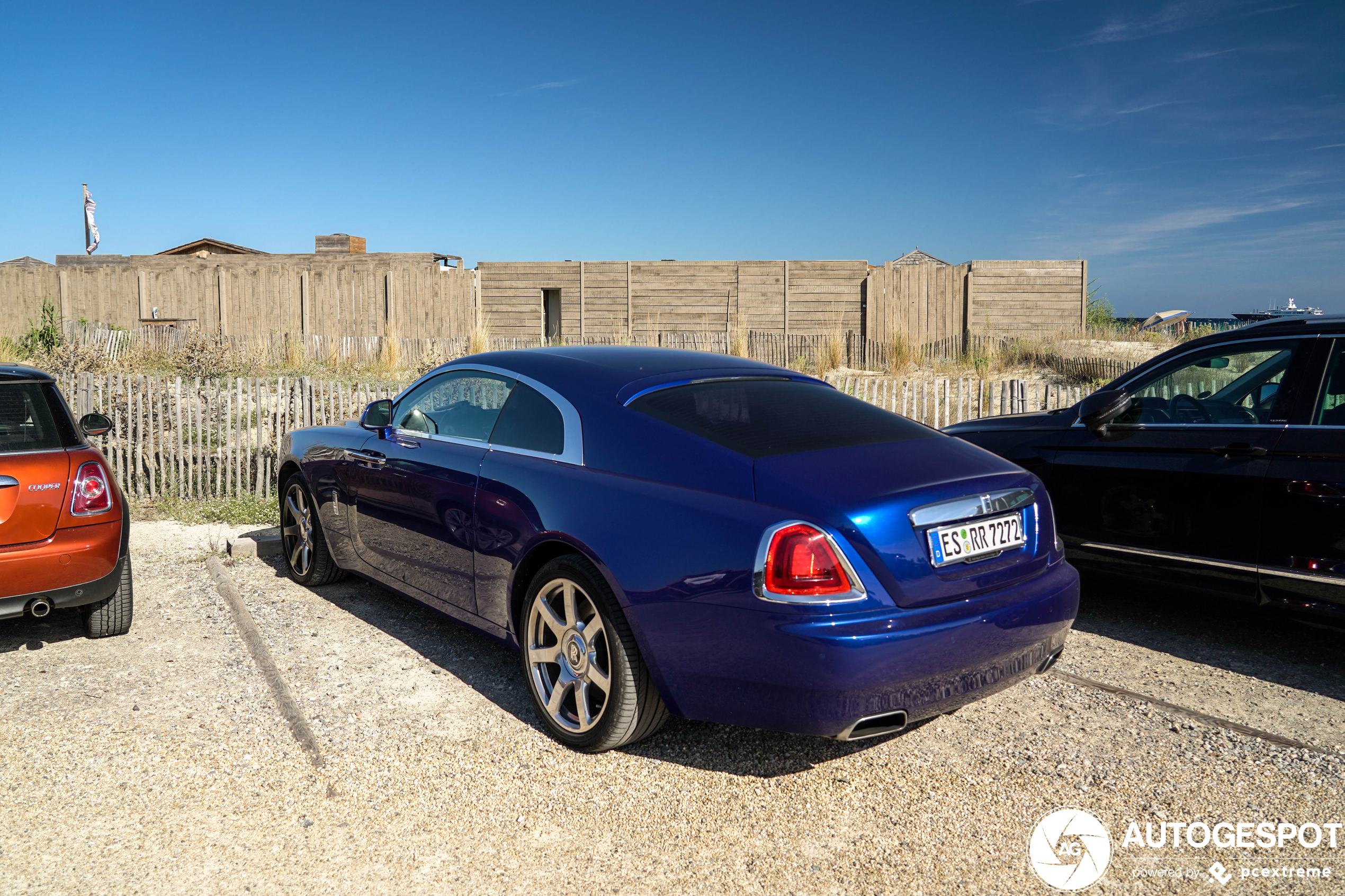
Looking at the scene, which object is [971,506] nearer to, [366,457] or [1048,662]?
[1048,662]

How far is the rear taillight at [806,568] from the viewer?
9.12ft

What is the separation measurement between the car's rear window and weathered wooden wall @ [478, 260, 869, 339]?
66.7 ft

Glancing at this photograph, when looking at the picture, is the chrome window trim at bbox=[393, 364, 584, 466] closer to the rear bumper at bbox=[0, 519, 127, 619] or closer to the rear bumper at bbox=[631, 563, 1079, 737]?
the rear bumper at bbox=[631, 563, 1079, 737]

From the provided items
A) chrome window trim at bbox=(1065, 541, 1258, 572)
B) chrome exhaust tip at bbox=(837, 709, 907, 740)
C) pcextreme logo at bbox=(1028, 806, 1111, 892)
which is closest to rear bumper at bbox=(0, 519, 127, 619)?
chrome exhaust tip at bbox=(837, 709, 907, 740)

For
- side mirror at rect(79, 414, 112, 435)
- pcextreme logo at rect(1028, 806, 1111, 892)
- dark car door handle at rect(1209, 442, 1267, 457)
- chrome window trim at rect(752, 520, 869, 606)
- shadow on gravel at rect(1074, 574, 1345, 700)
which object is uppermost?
side mirror at rect(79, 414, 112, 435)

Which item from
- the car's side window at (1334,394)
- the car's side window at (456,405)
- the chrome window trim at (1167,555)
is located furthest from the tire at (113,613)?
the car's side window at (1334,394)

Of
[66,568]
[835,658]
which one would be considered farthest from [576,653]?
[66,568]

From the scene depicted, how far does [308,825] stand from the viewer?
2943 mm

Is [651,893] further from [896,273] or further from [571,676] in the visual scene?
[896,273]

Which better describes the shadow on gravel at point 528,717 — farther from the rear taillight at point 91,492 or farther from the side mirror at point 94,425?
the side mirror at point 94,425

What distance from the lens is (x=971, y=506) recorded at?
3.09 metres

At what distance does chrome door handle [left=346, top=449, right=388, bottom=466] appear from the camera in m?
4.70

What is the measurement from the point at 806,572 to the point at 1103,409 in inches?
115

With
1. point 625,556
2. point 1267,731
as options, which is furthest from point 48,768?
point 1267,731
